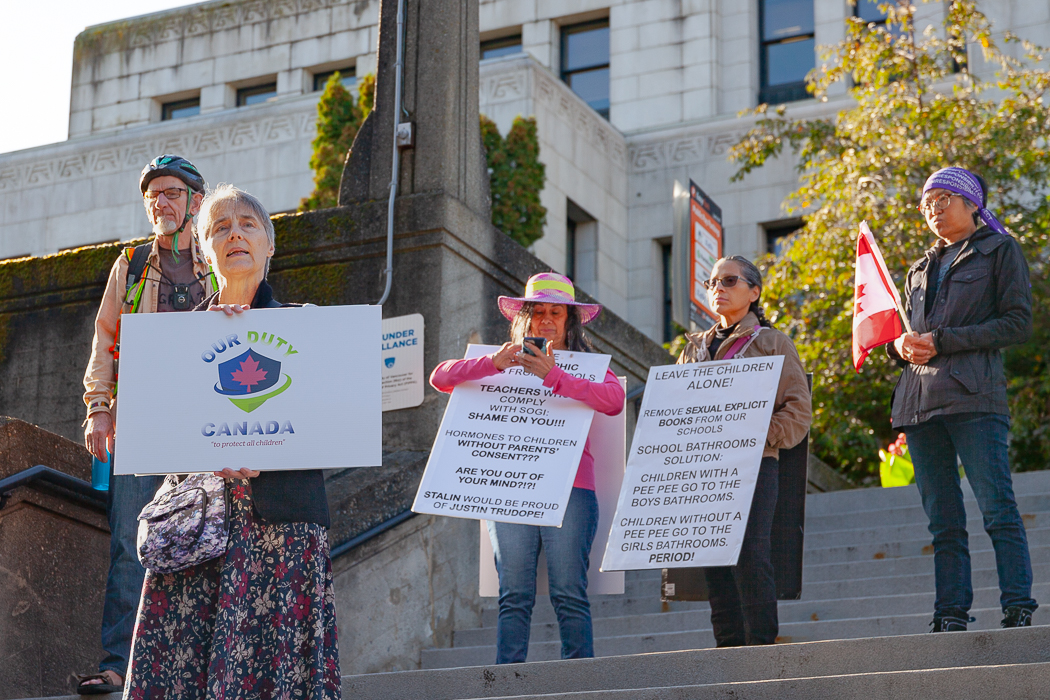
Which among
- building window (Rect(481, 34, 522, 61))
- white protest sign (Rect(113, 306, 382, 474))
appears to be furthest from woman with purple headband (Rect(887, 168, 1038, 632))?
building window (Rect(481, 34, 522, 61))

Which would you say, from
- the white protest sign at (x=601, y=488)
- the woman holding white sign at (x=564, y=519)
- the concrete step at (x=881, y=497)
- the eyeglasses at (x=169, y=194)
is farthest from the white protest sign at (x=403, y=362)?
the concrete step at (x=881, y=497)

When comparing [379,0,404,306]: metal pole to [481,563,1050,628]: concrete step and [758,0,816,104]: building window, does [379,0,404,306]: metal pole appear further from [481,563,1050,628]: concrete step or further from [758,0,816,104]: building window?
[758,0,816,104]: building window

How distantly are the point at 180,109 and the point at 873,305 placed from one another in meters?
24.0

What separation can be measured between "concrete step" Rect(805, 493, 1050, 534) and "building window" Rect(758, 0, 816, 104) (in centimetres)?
1560

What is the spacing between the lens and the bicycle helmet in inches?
238

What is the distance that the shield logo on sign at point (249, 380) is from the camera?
4246 millimetres

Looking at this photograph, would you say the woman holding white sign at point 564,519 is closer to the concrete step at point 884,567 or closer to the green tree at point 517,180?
the concrete step at point 884,567

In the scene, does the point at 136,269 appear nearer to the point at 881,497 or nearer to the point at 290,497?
the point at 290,497

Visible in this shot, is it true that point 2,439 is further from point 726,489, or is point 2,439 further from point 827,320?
point 827,320

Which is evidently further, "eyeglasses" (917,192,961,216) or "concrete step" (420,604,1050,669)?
"concrete step" (420,604,1050,669)

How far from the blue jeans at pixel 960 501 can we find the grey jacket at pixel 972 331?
81 mm

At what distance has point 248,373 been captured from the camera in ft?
14.0

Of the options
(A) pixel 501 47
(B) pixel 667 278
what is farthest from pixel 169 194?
(A) pixel 501 47

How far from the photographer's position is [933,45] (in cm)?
1650
